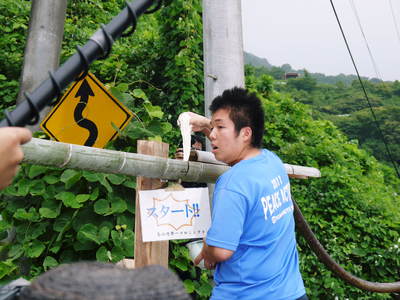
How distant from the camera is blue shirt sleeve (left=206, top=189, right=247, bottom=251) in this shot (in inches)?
64.4

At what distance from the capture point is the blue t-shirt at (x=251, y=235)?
5.42 ft

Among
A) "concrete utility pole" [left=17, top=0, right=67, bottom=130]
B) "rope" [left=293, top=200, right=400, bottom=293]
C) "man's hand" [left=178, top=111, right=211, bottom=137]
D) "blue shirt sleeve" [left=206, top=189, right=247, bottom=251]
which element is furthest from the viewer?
"concrete utility pole" [left=17, top=0, right=67, bottom=130]

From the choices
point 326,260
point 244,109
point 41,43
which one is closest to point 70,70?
point 244,109

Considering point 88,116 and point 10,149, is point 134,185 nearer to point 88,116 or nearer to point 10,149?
point 88,116

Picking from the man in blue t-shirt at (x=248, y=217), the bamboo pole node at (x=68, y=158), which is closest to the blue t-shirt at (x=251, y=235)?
the man in blue t-shirt at (x=248, y=217)

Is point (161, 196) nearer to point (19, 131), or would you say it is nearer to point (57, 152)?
point (57, 152)

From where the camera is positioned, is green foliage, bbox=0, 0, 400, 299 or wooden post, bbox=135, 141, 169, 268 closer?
wooden post, bbox=135, 141, 169, 268

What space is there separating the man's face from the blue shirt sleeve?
309 mm

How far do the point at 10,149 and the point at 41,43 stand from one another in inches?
134

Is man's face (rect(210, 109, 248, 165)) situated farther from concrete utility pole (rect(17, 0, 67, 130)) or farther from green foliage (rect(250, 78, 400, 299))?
green foliage (rect(250, 78, 400, 299))

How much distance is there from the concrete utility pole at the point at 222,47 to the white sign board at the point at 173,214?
0.76m

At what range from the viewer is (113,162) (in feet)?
5.25

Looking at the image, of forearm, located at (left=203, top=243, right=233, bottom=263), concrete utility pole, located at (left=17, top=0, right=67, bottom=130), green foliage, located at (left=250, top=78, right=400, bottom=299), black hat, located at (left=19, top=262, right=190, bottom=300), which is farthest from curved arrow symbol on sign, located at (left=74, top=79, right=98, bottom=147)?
green foliage, located at (left=250, top=78, right=400, bottom=299)

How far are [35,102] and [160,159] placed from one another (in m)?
0.96
